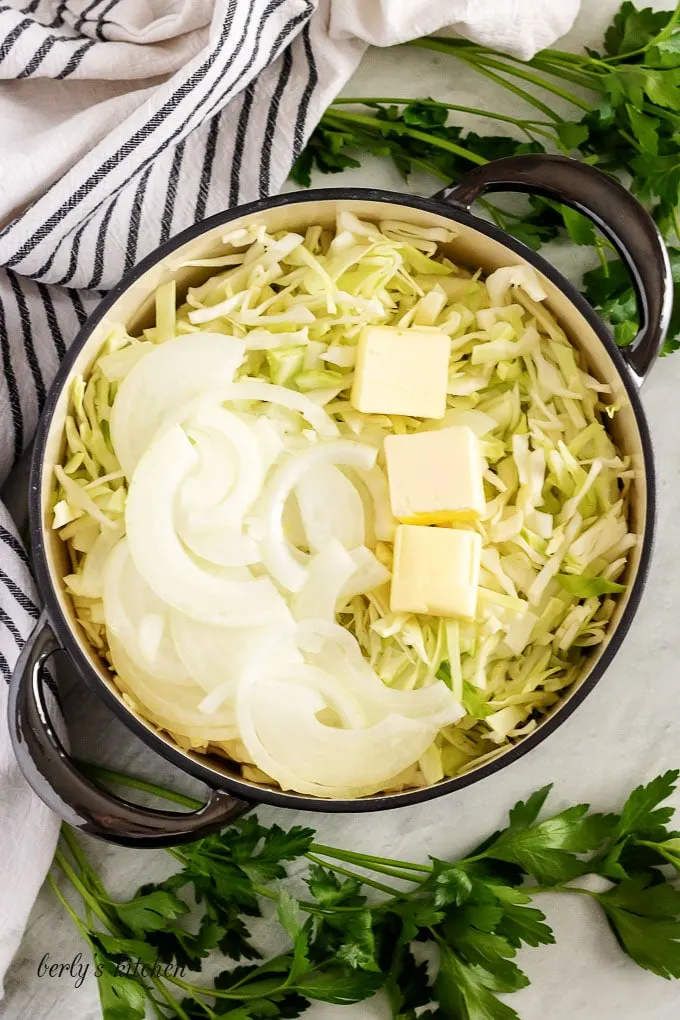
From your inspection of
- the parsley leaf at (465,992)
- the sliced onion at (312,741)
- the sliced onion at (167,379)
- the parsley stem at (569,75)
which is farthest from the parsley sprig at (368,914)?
the parsley stem at (569,75)

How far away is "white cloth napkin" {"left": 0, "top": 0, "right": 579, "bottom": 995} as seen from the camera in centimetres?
126

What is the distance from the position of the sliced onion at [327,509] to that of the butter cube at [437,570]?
0.08 metres

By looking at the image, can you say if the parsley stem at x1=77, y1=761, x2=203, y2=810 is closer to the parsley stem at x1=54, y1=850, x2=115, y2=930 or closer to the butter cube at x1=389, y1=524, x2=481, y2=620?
the parsley stem at x1=54, y1=850, x2=115, y2=930

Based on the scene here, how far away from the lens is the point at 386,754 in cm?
115

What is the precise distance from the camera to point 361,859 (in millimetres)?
1294

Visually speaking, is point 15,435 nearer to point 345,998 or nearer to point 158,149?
point 158,149

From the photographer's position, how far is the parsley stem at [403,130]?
1.34 metres

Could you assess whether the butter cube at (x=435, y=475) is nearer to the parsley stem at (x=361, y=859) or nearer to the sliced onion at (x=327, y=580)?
the sliced onion at (x=327, y=580)

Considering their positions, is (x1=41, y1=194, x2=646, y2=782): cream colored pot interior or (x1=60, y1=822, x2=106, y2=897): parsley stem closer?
(x1=41, y1=194, x2=646, y2=782): cream colored pot interior

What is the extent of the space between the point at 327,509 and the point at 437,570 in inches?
6.7

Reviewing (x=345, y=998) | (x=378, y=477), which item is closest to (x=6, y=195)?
(x=378, y=477)

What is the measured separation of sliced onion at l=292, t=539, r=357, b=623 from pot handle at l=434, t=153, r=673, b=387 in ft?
1.45

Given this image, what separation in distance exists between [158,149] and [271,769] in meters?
0.87

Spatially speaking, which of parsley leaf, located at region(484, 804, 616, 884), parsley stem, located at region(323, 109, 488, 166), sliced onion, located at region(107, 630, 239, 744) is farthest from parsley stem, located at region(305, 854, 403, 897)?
parsley stem, located at region(323, 109, 488, 166)
